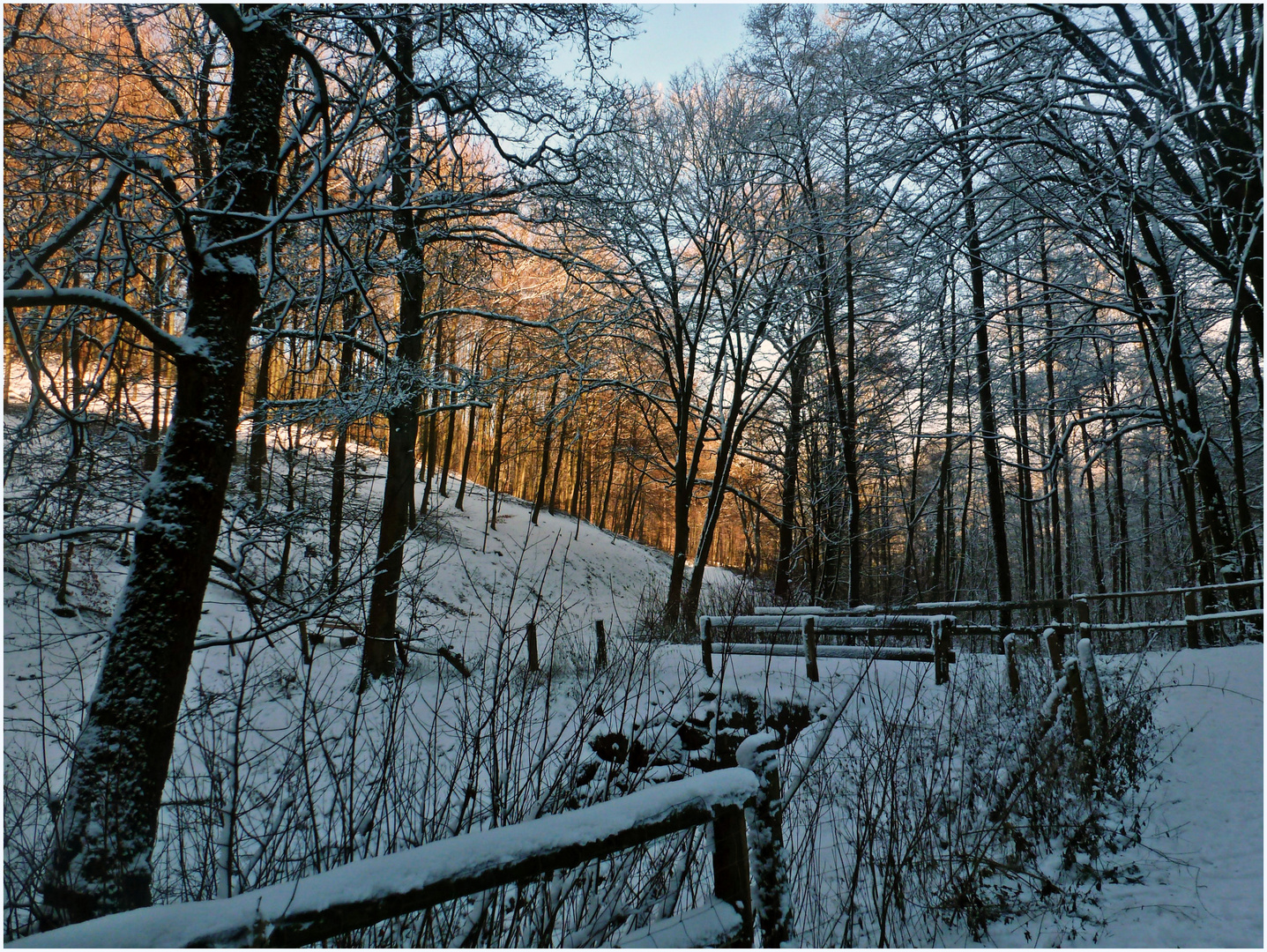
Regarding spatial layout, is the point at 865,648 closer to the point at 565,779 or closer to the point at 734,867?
the point at 565,779

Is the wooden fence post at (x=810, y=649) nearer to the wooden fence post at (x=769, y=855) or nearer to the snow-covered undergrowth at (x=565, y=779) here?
the snow-covered undergrowth at (x=565, y=779)

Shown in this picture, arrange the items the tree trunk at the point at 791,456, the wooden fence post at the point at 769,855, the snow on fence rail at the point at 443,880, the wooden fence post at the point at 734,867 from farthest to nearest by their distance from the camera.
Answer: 1. the tree trunk at the point at 791,456
2. the wooden fence post at the point at 769,855
3. the wooden fence post at the point at 734,867
4. the snow on fence rail at the point at 443,880

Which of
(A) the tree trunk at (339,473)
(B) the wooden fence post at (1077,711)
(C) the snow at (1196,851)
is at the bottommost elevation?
(C) the snow at (1196,851)

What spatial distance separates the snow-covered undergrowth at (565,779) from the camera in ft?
8.88

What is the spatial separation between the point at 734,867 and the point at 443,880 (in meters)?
1.04

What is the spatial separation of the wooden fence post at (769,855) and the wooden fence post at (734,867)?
16cm

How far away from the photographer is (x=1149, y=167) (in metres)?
6.75

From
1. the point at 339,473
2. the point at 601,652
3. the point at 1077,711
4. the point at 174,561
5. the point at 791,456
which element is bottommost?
the point at 1077,711

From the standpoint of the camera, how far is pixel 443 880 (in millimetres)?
1472

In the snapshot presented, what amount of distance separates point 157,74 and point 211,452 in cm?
352

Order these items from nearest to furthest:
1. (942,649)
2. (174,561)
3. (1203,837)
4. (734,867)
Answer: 1. (734,867)
2. (174,561)
3. (1203,837)
4. (942,649)

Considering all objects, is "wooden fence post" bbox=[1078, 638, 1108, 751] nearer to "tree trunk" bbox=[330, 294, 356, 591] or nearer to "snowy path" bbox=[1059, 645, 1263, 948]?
"snowy path" bbox=[1059, 645, 1263, 948]

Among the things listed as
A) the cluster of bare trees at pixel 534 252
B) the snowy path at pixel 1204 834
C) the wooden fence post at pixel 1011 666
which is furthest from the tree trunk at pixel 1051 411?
the snowy path at pixel 1204 834

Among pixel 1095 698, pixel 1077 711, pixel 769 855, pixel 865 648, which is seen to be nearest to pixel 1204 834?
pixel 1077 711
